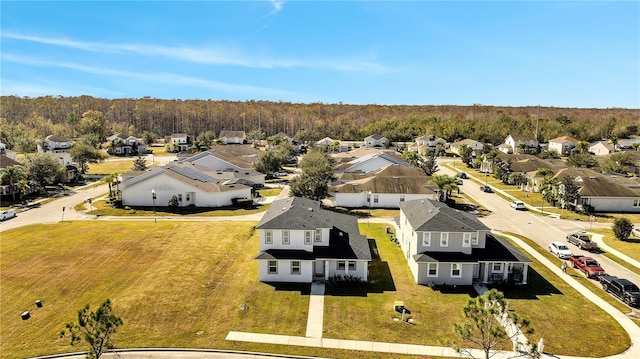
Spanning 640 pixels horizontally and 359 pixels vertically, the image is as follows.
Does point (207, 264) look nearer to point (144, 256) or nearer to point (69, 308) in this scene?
point (144, 256)

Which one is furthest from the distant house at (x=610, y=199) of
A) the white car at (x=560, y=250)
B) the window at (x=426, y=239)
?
the window at (x=426, y=239)

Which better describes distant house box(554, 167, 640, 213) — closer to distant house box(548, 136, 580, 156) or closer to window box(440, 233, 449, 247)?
window box(440, 233, 449, 247)

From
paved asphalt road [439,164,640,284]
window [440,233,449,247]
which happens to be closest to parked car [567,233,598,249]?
paved asphalt road [439,164,640,284]

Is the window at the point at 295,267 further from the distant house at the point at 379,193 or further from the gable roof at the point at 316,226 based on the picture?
the distant house at the point at 379,193

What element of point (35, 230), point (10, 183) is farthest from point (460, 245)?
point (10, 183)

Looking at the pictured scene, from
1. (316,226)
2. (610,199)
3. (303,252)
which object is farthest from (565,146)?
(303,252)

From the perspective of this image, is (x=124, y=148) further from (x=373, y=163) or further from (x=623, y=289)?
(x=623, y=289)

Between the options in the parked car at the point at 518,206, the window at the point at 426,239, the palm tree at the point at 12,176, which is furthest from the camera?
the palm tree at the point at 12,176
